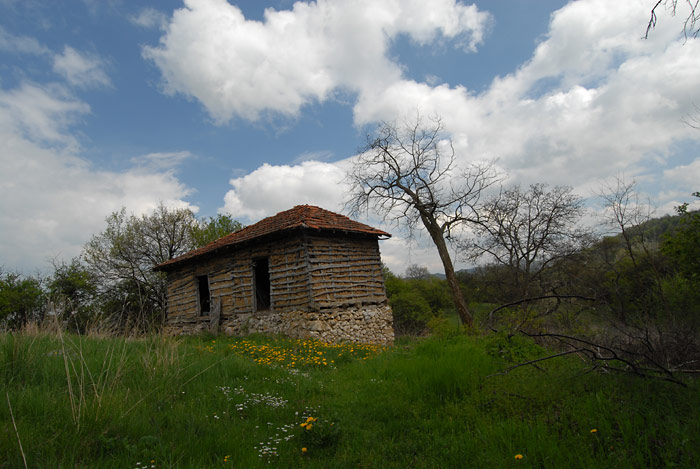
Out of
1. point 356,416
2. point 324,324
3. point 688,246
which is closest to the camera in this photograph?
point 356,416

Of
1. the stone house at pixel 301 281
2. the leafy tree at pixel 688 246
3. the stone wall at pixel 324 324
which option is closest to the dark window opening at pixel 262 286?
the stone house at pixel 301 281

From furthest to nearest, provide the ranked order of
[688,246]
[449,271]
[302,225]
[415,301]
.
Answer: [415,301], [449,271], [302,225], [688,246]

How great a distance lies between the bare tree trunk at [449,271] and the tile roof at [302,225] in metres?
2.18

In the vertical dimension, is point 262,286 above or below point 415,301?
above

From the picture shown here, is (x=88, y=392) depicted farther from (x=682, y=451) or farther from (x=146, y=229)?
(x=146, y=229)

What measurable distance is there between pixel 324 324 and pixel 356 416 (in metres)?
7.08

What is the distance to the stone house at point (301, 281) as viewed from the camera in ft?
37.1

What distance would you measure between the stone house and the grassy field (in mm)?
6237

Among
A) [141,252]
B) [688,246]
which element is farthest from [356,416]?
[141,252]

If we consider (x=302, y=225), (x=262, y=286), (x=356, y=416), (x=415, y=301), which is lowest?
(x=356, y=416)

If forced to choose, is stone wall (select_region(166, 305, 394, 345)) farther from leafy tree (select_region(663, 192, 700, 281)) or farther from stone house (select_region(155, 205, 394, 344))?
leafy tree (select_region(663, 192, 700, 281))

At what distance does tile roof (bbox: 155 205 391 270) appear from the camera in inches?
450

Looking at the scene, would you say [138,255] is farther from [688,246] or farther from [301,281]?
[688,246]

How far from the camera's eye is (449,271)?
44.6ft
